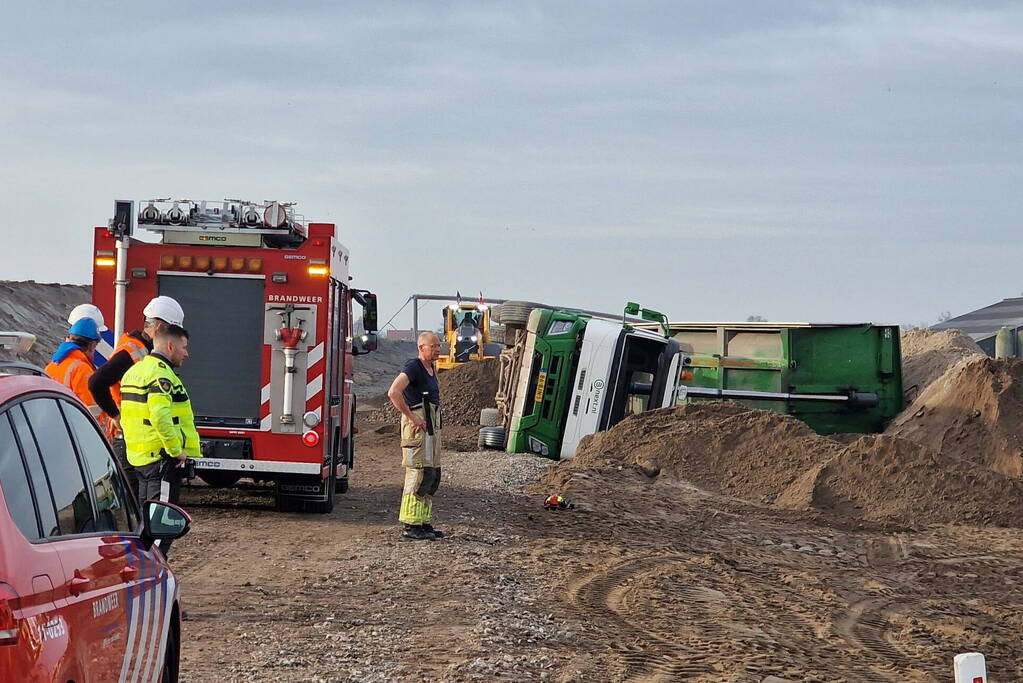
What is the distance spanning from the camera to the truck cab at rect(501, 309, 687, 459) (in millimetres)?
21688

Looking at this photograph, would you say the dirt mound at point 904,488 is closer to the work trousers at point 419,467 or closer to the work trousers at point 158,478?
the work trousers at point 419,467

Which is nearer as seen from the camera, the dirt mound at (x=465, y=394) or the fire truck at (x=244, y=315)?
the fire truck at (x=244, y=315)

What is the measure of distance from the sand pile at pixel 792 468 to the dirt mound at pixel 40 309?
69.2 ft

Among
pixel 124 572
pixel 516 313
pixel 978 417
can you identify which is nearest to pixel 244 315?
pixel 124 572

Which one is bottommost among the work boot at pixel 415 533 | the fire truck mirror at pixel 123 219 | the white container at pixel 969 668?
the work boot at pixel 415 533

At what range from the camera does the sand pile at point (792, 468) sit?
1662cm

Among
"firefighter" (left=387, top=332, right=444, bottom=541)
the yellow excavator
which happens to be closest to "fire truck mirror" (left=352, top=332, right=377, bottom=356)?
"firefighter" (left=387, top=332, right=444, bottom=541)

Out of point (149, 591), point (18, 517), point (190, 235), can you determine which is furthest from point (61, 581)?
point (190, 235)

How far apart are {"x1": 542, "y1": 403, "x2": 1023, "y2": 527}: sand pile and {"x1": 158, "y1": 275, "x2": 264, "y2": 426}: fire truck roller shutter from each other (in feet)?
16.1

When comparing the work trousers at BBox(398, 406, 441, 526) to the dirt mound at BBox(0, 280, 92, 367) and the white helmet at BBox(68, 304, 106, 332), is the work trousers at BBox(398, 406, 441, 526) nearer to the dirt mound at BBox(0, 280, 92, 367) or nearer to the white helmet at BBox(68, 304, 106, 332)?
the white helmet at BBox(68, 304, 106, 332)

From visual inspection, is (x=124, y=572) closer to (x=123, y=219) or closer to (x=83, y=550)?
(x=83, y=550)

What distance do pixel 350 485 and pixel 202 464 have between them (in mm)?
4849

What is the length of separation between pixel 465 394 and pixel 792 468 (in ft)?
58.1

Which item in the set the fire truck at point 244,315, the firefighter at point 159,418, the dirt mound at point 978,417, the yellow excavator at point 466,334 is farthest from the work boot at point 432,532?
the yellow excavator at point 466,334
